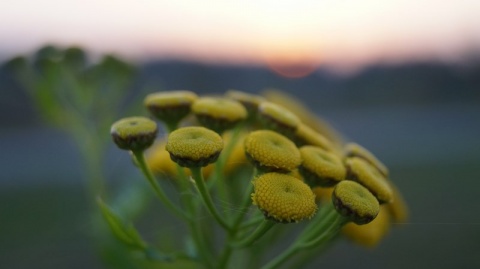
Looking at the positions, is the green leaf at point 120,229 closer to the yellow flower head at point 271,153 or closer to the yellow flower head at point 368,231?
the yellow flower head at point 271,153

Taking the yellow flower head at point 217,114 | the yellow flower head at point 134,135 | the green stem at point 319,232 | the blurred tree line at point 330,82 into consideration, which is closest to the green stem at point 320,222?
the green stem at point 319,232

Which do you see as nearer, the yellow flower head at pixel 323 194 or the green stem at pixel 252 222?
the green stem at pixel 252 222

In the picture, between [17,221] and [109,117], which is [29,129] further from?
[109,117]

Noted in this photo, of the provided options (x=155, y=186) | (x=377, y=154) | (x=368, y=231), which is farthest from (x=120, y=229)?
(x=377, y=154)

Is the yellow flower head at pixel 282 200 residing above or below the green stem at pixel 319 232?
above

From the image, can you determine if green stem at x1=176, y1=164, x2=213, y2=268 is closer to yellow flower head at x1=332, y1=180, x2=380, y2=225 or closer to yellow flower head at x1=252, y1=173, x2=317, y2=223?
yellow flower head at x1=252, y1=173, x2=317, y2=223

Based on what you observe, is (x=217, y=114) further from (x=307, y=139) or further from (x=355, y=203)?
(x=355, y=203)

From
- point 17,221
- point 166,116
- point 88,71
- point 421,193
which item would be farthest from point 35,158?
point 166,116

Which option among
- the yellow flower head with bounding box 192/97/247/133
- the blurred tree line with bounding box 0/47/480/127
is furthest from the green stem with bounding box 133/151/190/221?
the blurred tree line with bounding box 0/47/480/127

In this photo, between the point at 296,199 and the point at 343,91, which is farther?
the point at 343,91
